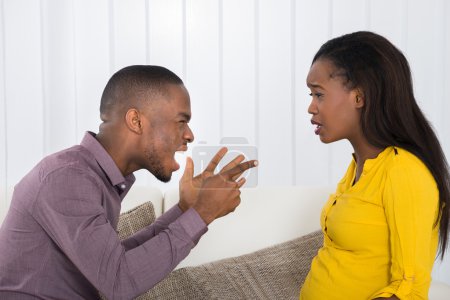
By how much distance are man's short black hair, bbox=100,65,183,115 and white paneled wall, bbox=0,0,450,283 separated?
1.07 metres

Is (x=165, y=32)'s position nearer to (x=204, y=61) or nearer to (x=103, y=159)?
(x=204, y=61)

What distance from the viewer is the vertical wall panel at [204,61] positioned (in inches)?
97.0

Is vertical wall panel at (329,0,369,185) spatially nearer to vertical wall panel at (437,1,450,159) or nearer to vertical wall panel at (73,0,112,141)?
vertical wall panel at (437,1,450,159)

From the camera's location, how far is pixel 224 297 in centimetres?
184

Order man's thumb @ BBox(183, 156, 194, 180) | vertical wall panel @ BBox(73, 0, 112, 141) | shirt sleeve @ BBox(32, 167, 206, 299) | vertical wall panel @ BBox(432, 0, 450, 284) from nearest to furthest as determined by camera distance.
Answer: shirt sleeve @ BBox(32, 167, 206, 299), man's thumb @ BBox(183, 156, 194, 180), vertical wall panel @ BBox(73, 0, 112, 141), vertical wall panel @ BBox(432, 0, 450, 284)

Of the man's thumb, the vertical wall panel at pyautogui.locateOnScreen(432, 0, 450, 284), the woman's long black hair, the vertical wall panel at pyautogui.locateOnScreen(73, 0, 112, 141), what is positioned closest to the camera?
the woman's long black hair

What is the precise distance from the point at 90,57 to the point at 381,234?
1.61m

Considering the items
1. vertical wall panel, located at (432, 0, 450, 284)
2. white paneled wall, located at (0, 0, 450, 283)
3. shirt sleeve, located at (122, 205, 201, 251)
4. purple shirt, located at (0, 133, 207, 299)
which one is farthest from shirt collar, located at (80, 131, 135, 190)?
vertical wall panel, located at (432, 0, 450, 284)

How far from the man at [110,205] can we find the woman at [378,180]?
27 cm

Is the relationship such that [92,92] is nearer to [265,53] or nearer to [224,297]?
[265,53]

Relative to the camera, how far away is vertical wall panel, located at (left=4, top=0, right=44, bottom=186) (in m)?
2.45

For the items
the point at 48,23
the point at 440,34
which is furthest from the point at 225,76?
the point at 440,34

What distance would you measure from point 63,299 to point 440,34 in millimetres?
2053

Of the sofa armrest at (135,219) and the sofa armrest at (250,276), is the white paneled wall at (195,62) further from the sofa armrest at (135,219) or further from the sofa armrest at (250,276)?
the sofa armrest at (250,276)
